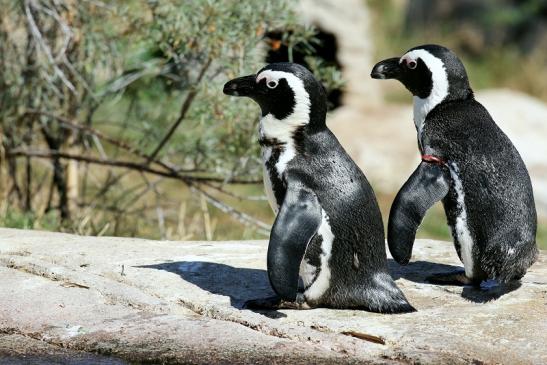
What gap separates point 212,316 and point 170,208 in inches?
176

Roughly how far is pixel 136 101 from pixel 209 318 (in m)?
4.05

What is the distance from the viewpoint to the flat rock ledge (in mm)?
3682

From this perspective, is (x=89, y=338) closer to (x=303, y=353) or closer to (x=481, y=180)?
(x=303, y=353)

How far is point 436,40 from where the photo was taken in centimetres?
1681

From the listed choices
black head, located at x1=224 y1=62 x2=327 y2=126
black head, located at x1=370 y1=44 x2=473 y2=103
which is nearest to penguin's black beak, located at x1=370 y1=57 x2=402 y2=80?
black head, located at x1=370 y1=44 x2=473 y2=103

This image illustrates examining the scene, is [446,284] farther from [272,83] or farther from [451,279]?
[272,83]

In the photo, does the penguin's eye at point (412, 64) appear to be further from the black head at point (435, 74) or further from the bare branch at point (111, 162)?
the bare branch at point (111, 162)

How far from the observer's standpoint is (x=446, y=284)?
4594mm

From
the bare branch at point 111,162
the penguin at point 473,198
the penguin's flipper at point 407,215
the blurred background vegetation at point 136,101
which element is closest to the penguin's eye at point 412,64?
the penguin at point 473,198

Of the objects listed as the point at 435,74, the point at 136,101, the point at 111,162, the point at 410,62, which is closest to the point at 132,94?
the point at 136,101

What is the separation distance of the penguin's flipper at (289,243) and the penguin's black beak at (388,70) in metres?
1.09

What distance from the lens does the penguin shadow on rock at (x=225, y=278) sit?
4.37 metres

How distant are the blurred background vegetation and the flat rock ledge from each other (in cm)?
180

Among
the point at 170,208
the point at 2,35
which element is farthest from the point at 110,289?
the point at 170,208
